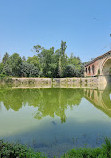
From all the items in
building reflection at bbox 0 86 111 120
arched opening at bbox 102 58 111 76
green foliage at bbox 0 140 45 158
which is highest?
arched opening at bbox 102 58 111 76

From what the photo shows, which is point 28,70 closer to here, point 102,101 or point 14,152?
point 102,101

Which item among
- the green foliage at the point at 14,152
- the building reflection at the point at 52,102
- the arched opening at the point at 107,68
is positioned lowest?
the building reflection at the point at 52,102

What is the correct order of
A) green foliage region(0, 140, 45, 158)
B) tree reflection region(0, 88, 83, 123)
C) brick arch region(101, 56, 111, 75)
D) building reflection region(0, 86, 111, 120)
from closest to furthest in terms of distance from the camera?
green foliage region(0, 140, 45, 158) < tree reflection region(0, 88, 83, 123) < building reflection region(0, 86, 111, 120) < brick arch region(101, 56, 111, 75)

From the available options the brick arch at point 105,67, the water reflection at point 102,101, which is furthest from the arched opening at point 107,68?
the water reflection at point 102,101

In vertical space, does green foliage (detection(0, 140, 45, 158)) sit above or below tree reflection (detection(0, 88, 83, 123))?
above

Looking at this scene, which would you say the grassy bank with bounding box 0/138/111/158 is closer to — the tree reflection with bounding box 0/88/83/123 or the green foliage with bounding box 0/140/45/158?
the green foliage with bounding box 0/140/45/158

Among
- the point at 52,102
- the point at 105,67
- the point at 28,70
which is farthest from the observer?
the point at 28,70

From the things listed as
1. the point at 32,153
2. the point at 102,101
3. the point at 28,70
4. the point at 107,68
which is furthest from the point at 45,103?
the point at 28,70

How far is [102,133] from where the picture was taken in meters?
3.89

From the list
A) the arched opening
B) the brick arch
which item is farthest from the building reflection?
the arched opening

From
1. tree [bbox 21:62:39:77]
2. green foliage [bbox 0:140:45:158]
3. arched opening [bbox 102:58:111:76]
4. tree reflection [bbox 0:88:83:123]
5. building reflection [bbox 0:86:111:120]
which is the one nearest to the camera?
green foliage [bbox 0:140:45:158]

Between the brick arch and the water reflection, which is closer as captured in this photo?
the water reflection

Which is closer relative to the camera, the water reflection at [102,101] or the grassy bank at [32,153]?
the grassy bank at [32,153]

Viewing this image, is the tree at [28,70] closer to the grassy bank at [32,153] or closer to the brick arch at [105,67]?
the brick arch at [105,67]
